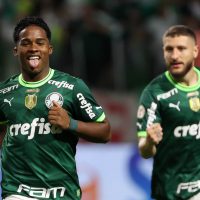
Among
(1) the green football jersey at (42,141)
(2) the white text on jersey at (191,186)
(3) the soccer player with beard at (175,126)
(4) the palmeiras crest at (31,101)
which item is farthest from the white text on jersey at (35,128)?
(2) the white text on jersey at (191,186)

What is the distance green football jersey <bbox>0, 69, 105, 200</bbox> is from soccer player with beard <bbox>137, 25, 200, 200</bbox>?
93 cm

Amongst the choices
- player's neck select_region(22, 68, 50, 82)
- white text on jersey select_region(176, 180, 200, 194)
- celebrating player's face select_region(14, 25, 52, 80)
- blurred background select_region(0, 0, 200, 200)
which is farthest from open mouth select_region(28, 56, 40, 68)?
blurred background select_region(0, 0, 200, 200)

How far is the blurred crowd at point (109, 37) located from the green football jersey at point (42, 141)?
6.08 meters

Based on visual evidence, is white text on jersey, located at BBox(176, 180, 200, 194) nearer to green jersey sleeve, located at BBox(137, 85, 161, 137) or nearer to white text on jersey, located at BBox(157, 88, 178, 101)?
green jersey sleeve, located at BBox(137, 85, 161, 137)

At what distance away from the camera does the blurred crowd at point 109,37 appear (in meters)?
12.8

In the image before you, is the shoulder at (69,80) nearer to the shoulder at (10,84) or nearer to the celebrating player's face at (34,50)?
the celebrating player's face at (34,50)

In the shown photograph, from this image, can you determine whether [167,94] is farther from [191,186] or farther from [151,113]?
[191,186]

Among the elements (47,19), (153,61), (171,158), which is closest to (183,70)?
(171,158)

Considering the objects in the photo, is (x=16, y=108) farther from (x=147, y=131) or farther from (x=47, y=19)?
(x=47, y=19)

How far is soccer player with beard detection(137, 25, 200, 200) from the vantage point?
24.3ft

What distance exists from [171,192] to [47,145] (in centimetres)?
146

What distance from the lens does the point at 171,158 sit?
746cm

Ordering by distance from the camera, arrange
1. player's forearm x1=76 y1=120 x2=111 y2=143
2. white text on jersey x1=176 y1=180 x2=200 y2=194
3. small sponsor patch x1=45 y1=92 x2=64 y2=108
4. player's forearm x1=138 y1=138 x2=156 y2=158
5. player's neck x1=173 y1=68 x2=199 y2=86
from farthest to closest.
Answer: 1. player's neck x1=173 y1=68 x2=199 y2=86
2. white text on jersey x1=176 y1=180 x2=200 y2=194
3. player's forearm x1=138 y1=138 x2=156 y2=158
4. small sponsor patch x1=45 y1=92 x2=64 y2=108
5. player's forearm x1=76 y1=120 x2=111 y2=143

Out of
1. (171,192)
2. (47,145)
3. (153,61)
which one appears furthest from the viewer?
(153,61)
